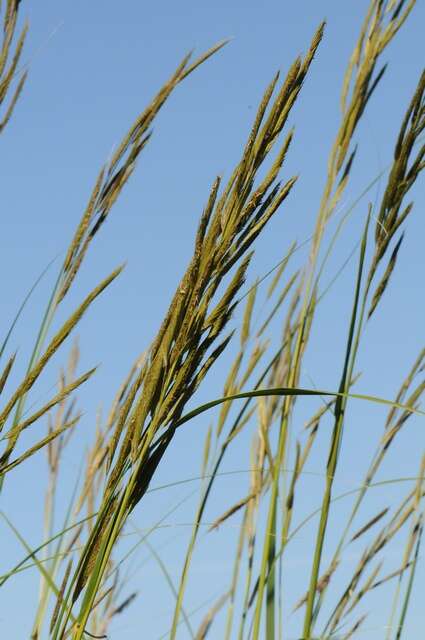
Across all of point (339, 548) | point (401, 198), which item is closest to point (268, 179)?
point (401, 198)

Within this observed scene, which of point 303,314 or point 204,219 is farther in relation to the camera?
point 303,314

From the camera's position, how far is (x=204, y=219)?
94cm

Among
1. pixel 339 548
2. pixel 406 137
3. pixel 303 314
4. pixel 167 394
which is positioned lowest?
pixel 167 394

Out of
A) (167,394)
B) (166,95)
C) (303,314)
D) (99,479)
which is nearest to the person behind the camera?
(167,394)

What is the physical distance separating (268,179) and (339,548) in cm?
72

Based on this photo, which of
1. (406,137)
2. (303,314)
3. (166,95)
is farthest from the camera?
(166,95)

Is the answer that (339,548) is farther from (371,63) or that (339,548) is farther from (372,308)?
(371,63)

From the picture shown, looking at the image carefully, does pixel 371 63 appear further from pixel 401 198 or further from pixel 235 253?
pixel 235 253

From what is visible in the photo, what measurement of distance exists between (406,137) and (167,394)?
61cm

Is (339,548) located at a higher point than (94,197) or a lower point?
lower

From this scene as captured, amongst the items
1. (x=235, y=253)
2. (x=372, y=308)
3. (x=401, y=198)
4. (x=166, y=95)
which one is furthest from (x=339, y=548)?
(x=166, y=95)

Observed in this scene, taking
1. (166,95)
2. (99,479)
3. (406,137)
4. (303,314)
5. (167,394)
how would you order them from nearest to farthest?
(167,394), (303,314), (406,137), (166,95), (99,479)

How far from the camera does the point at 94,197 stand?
4.37 ft

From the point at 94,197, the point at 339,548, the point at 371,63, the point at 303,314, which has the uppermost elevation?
the point at 371,63
